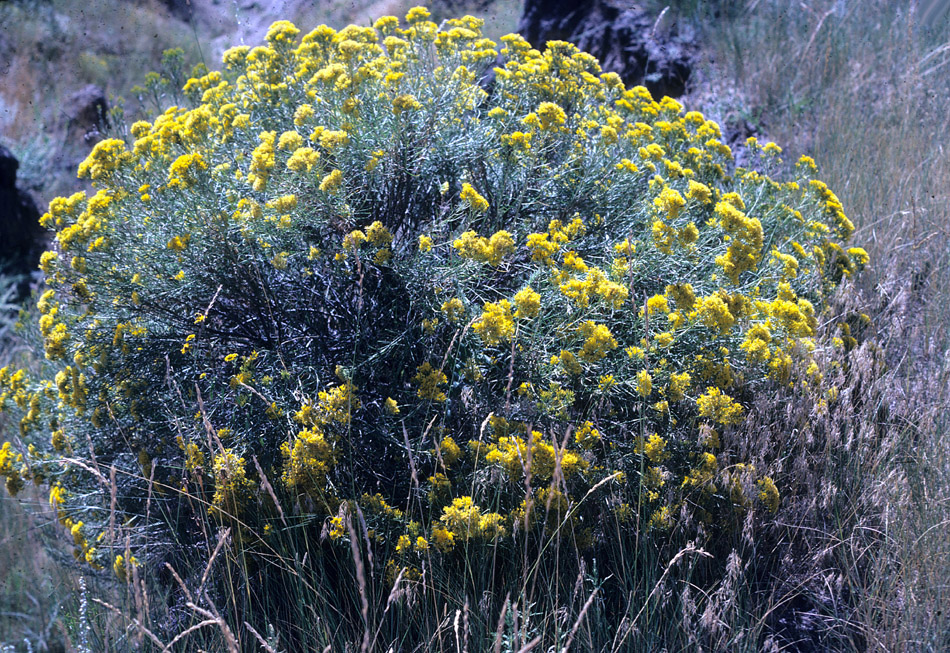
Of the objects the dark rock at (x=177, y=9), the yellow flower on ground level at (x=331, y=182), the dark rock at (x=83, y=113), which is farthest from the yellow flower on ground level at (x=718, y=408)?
the dark rock at (x=177, y=9)

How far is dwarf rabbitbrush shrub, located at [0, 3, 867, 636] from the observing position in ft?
7.68

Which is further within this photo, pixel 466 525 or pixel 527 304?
pixel 527 304

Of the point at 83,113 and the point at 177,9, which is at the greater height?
the point at 177,9

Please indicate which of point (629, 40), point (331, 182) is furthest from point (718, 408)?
point (629, 40)

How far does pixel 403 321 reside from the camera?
8.77ft

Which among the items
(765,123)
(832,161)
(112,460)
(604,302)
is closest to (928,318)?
(832,161)

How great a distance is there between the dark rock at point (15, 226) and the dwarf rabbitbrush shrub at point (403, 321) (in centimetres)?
453

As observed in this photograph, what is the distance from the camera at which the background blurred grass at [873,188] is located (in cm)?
232

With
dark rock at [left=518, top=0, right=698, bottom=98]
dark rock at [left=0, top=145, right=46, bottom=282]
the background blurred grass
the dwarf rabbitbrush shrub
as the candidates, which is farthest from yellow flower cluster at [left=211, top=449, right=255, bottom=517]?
dark rock at [left=0, top=145, right=46, bottom=282]

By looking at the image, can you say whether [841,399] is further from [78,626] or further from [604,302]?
[78,626]

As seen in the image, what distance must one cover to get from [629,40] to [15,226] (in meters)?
6.38

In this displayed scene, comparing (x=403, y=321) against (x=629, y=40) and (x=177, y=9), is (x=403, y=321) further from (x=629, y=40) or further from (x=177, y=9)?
(x=177, y=9)

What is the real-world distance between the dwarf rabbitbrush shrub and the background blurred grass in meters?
0.44

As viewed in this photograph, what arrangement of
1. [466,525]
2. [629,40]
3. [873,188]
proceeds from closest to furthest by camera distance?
[466,525], [873,188], [629,40]
